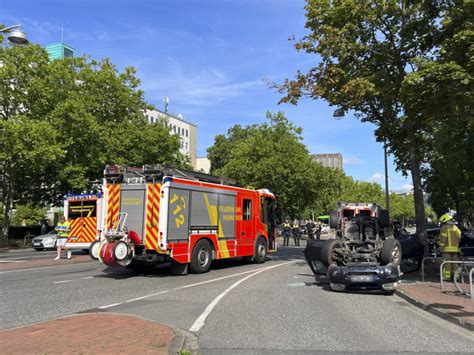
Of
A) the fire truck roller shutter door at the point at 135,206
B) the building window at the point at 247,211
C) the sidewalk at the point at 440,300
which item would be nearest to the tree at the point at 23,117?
the building window at the point at 247,211

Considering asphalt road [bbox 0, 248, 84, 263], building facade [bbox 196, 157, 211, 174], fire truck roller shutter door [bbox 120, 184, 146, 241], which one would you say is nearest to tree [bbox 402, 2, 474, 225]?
fire truck roller shutter door [bbox 120, 184, 146, 241]

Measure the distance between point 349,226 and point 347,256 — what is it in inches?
46.7

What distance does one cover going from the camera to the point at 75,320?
712cm

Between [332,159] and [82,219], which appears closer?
[82,219]

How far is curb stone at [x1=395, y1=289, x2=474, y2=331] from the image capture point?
7285 millimetres

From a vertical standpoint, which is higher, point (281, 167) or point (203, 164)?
point (203, 164)

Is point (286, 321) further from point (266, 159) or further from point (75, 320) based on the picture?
point (266, 159)

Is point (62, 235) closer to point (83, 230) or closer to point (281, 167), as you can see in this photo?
point (83, 230)

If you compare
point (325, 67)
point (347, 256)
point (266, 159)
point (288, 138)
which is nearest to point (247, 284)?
point (347, 256)

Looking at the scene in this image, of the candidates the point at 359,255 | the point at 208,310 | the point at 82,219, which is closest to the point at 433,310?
the point at 359,255

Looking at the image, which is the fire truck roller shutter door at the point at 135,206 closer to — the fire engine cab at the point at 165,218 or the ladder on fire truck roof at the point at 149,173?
the fire engine cab at the point at 165,218

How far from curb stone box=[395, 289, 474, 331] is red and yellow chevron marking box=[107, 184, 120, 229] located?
8148 millimetres

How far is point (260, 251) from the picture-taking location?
1816cm

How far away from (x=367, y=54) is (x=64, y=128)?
77.1 ft
